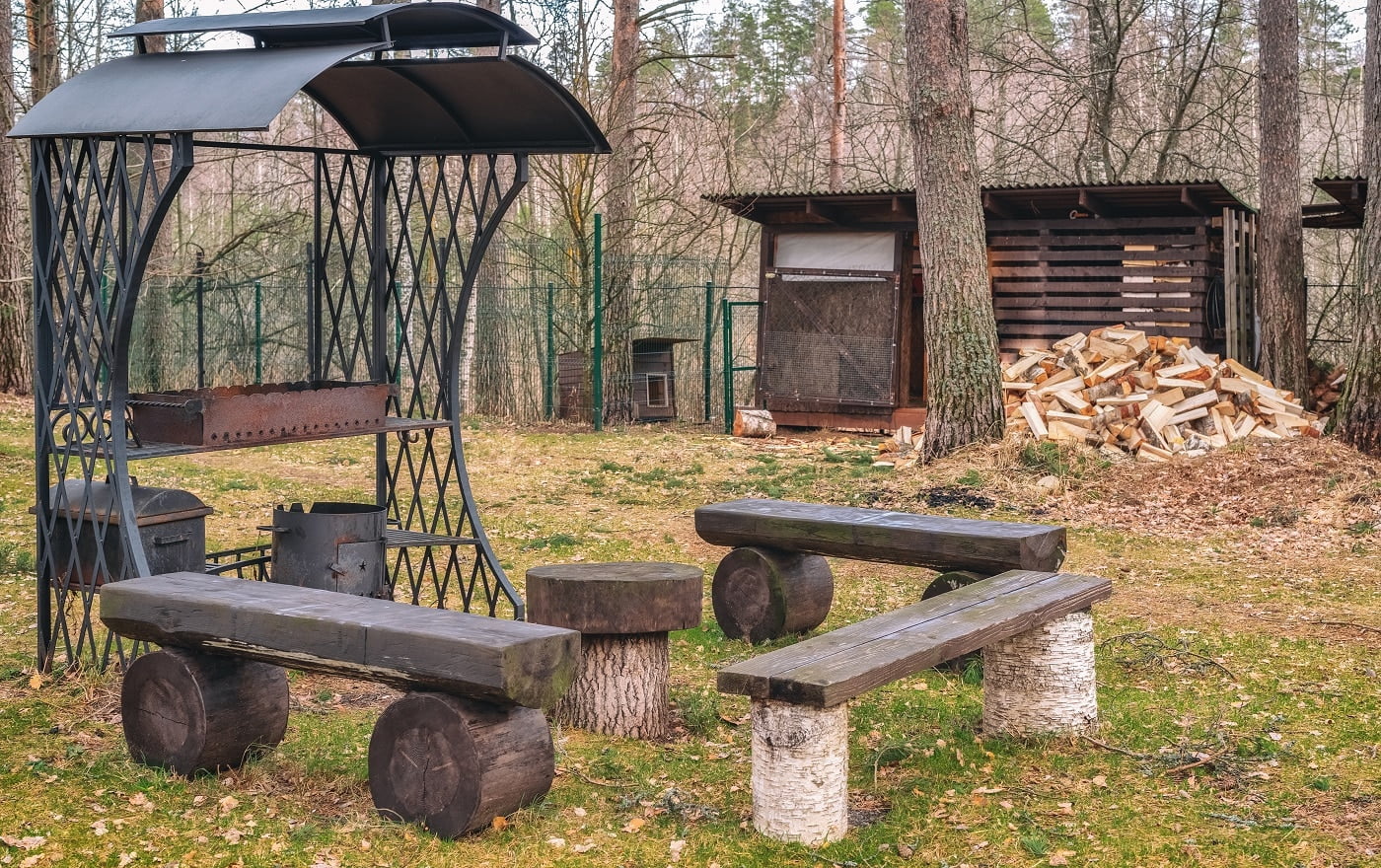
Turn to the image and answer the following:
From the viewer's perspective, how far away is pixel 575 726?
5414 millimetres

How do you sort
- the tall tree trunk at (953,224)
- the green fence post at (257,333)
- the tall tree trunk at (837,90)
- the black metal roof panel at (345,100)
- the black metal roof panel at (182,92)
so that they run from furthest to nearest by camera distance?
the tall tree trunk at (837,90) → the green fence post at (257,333) → the tall tree trunk at (953,224) → the black metal roof panel at (345,100) → the black metal roof panel at (182,92)

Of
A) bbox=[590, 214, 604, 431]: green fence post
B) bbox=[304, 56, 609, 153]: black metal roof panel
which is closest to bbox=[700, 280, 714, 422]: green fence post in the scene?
bbox=[590, 214, 604, 431]: green fence post

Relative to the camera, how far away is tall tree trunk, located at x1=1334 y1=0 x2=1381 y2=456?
37.6ft

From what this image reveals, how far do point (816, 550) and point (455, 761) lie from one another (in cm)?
294

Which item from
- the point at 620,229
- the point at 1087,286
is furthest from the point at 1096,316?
the point at 620,229

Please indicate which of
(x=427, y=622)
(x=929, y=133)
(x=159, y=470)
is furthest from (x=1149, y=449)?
(x=427, y=622)

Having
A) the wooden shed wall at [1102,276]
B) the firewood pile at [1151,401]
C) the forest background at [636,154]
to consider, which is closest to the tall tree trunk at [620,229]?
the forest background at [636,154]

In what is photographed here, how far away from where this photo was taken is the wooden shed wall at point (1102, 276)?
15336mm

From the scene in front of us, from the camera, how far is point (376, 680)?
4270mm

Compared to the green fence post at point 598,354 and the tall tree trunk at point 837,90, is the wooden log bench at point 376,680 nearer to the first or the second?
the green fence post at point 598,354

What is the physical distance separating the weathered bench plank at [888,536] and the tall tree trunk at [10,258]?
1310cm

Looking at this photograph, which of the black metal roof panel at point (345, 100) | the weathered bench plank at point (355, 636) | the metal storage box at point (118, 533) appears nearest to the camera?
the weathered bench plank at point (355, 636)

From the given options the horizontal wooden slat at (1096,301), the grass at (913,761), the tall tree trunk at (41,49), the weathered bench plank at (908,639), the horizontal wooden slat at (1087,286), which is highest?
the tall tree trunk at (41,49)

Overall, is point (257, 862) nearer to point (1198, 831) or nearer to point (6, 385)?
point (1198, 831)
